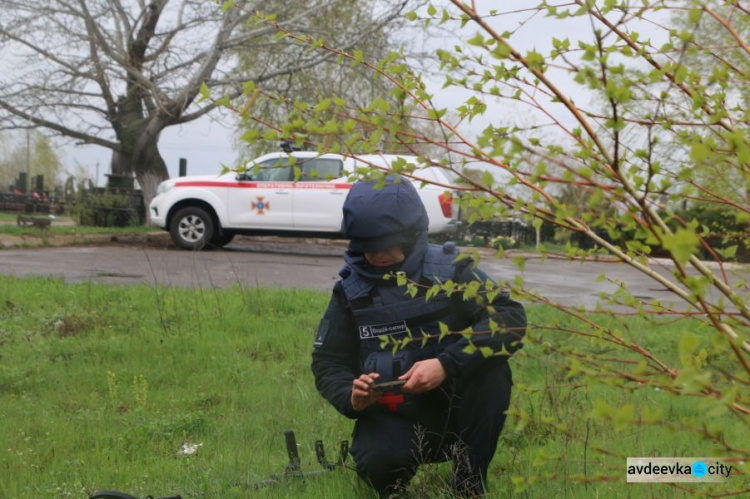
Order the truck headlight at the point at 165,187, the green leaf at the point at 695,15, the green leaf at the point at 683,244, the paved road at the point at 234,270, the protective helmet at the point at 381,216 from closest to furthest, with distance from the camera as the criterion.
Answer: the green leaf at the point at 683,244 → the green leaf at the point at 695,15 → the protective helmet at the point at 381,216 → the paved road at the point at 234,270 → the truck headlight at the point at 165,187

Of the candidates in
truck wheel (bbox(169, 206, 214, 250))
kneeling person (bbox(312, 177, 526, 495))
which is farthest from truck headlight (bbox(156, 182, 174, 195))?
kneeling person (bbox(312, 177, 526, 495))

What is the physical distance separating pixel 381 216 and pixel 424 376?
1.73 ft

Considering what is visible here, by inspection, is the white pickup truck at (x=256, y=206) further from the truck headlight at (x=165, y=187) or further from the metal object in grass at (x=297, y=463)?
the metal object in grass at (x=297, y=463)

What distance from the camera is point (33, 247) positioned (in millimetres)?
12469

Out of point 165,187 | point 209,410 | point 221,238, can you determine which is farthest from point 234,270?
point 165,187

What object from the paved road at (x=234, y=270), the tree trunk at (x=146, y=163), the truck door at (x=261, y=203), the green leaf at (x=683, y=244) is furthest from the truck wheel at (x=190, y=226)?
the green leaf at (x=683, y=244)

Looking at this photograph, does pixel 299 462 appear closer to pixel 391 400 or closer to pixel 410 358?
pixel 391 400

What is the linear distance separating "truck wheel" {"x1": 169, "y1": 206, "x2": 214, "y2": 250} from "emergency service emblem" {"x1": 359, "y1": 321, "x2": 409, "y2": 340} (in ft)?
35.9

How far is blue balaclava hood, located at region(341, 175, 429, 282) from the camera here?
100 inches

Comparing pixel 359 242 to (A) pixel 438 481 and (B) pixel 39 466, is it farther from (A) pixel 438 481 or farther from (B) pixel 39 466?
(B) pixel 39 466

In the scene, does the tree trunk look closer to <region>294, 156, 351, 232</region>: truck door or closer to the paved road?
the paved road

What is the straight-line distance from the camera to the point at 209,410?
381 cm

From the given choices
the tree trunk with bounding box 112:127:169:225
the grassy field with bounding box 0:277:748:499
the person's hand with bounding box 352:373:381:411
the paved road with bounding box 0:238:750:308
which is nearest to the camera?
the person's hand with bounding box 352:373:381:411

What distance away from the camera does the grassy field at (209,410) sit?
2762 millimetres
